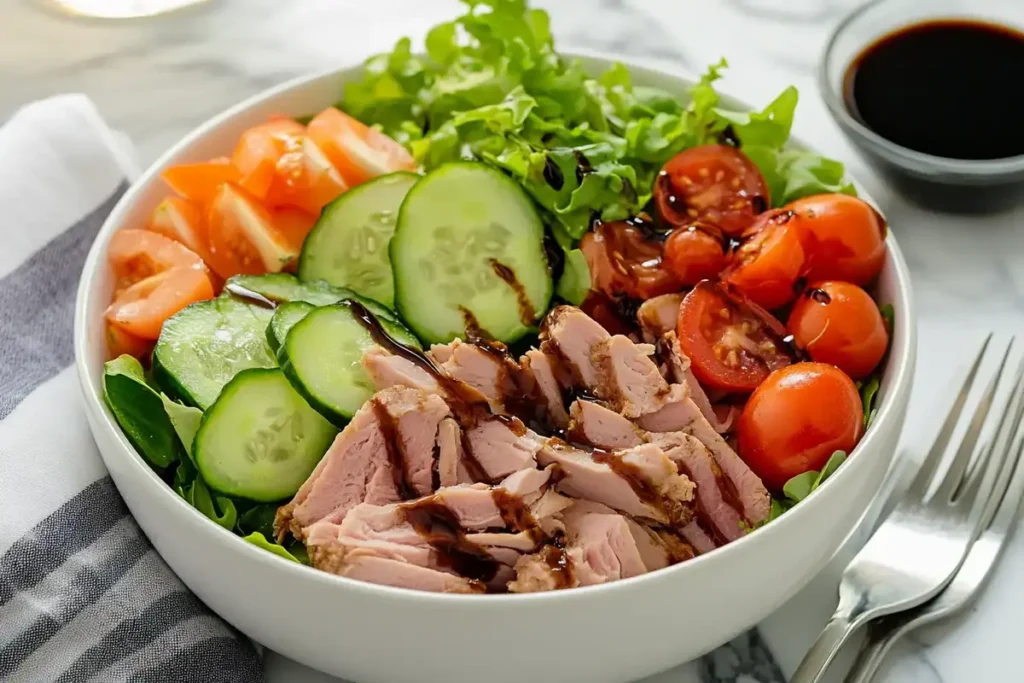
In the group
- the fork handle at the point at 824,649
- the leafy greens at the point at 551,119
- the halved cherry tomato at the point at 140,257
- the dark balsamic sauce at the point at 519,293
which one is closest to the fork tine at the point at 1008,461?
the fork handle at the point at 824,649

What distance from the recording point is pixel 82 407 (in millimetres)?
1794

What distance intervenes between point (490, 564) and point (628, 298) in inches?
24.5

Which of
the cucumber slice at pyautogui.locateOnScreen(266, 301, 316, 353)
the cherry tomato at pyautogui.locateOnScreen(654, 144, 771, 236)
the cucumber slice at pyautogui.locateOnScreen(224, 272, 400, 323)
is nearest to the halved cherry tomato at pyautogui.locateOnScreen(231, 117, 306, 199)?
the cucumber slice at pyautogui.locateOnScreen(224, 272, 400, 323)

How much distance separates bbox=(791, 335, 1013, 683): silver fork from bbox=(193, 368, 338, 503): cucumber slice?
783mm

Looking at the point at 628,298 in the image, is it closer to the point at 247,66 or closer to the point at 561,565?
the point at 561,565

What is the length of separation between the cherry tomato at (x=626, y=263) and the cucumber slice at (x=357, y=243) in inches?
14.0

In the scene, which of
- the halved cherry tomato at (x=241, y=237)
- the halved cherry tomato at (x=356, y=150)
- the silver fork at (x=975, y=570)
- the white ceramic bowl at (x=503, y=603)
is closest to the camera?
the white ceramic bowl at (x=503, y=603)

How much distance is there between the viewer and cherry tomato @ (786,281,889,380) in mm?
1799

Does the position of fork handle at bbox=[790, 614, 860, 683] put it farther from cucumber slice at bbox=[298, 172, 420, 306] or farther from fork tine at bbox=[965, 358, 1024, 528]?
cucumber slice at bbox=[298, 172, 420, 306]

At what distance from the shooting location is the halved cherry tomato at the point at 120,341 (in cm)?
186

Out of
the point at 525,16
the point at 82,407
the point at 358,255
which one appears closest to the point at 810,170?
the point at 525,16

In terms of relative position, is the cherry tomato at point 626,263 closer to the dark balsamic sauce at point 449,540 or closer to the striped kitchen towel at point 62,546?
the dark balsamic sauce at point 449,540

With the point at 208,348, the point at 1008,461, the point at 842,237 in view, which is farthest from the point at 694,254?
the point at 208,348

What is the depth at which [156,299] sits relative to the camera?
187cm
